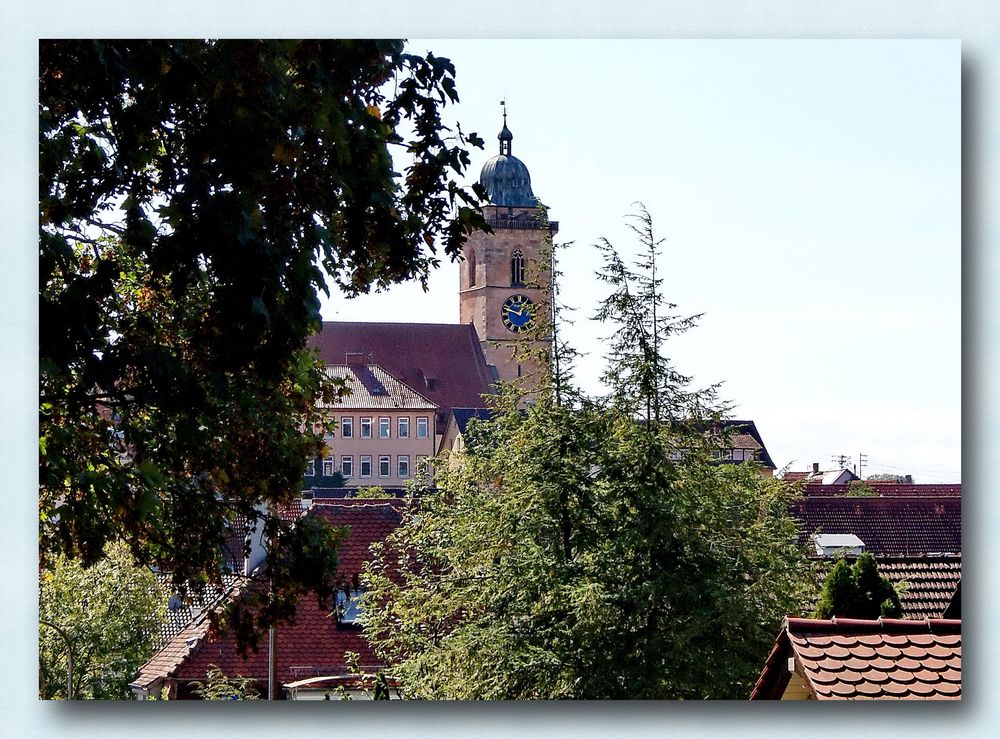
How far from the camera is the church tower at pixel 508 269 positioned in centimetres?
399

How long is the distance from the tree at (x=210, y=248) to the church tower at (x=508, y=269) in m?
0.26

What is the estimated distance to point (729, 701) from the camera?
12.8 feet

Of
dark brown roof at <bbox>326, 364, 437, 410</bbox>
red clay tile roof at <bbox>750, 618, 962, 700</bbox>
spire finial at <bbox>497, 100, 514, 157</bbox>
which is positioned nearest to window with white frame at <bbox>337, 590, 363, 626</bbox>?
dark brown roof at <bbox>326, 364, 437, 410</bbox>

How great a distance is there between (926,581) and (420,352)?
1.84m

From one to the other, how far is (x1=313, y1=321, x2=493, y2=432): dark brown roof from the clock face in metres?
0.28

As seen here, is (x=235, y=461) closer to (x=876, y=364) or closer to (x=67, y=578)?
(x=67, y=578)

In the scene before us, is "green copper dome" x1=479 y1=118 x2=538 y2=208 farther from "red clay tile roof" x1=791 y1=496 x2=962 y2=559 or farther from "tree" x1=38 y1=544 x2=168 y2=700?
"tree" x1=38 y1=544 x2=168 y2=700

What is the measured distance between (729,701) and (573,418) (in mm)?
1232

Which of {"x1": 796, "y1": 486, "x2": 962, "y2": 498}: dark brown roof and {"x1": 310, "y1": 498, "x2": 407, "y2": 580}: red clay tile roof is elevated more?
{"x1": 796, "y1": 486, "x2": 962, "y2": 498}: dark brown roof

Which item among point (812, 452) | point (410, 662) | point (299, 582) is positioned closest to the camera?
point (299, 582)

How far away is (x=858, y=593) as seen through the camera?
4.36 metres

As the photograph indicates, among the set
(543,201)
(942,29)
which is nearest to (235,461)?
(543,201)

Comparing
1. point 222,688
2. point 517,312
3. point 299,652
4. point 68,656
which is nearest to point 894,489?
point 517,312

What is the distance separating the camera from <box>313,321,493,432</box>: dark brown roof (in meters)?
4.00
